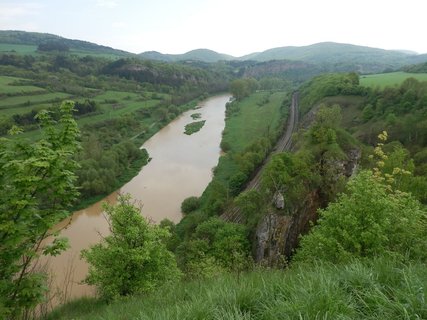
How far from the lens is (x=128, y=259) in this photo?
13508mm

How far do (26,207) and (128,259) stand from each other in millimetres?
7597

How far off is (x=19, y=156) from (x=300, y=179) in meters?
20.2

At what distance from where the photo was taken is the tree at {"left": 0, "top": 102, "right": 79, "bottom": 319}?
6348 millimetres

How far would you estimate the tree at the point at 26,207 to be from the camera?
20.8ft

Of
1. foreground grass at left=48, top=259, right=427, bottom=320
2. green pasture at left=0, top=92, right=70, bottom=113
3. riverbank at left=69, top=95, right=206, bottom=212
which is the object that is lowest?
riverbank at left=69, top=95, right=206, bottom=212

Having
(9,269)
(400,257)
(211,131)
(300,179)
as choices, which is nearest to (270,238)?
(300,179)

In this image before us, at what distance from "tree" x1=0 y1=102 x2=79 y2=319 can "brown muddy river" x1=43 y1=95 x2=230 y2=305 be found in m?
8.47

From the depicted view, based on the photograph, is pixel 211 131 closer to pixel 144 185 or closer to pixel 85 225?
pixel 144 185

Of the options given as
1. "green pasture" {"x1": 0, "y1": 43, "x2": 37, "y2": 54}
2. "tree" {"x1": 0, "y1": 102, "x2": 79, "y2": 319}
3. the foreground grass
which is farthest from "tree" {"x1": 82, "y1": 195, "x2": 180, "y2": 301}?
"green pasture" {"x1": 0, "y1": 43, "x2": 37, "y2": 54}

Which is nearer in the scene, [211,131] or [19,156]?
[19,156]

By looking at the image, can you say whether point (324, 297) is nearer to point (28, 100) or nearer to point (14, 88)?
point (28, 100)

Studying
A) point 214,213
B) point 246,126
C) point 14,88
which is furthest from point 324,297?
point 14,88

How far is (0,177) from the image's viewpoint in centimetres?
660

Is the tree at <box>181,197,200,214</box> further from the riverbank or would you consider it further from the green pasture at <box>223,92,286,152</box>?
the green pasture at <box>223,92,286,152</box>
